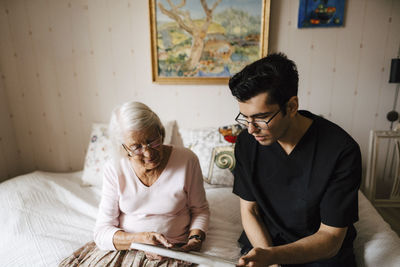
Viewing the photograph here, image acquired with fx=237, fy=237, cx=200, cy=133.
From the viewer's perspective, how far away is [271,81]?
826 millimetres

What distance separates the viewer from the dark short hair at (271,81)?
827mm

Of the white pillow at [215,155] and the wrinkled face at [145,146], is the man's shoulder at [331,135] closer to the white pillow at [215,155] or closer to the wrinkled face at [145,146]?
the wrinkled face at [145,146]

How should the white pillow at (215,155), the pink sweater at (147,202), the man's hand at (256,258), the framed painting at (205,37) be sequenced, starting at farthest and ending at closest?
1. the framed painting at (205,37)
2. the white pillow at (215,155)
3. the pink sweater at (147,202)
4. the man's hand at (256,258)

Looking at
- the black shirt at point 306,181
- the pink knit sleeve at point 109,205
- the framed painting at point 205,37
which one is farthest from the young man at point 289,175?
the framed painting at point 205,37

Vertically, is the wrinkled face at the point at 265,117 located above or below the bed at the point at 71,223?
above

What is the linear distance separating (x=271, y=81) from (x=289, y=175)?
0.41 metres

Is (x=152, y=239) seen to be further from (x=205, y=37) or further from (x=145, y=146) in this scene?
(x=205, y=37)

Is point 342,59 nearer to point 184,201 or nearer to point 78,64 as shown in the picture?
point 184,201

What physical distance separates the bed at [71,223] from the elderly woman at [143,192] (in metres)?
0.16

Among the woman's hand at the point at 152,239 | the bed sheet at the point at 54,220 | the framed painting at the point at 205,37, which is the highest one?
the framed painting at the point at 205,37

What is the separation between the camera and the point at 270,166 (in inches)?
40.5

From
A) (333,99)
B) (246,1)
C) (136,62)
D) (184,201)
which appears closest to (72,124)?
(136,62)

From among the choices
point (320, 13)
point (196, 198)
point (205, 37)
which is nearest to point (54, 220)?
point (196, 198)

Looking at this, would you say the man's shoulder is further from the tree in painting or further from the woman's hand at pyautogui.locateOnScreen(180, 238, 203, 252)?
the tree in painting
